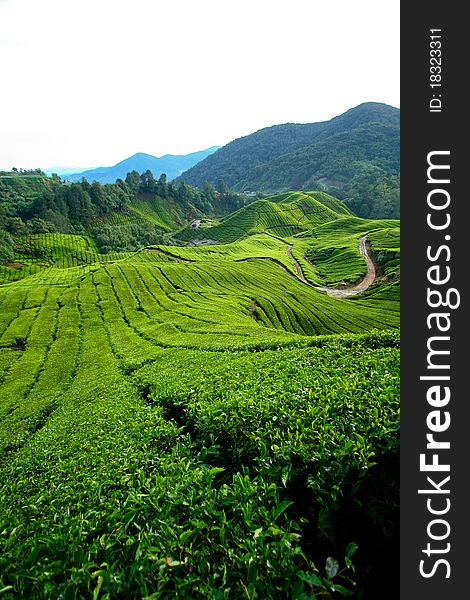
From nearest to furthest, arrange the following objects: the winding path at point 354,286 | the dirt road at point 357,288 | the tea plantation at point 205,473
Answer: the tea plantation at point 205,473
the dirt road at point 357,288
the winding path at point 354,286

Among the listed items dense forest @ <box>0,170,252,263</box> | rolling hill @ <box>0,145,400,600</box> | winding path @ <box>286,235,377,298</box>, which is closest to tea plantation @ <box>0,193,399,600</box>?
rolling hill @ <box>0,145,400,600</box>

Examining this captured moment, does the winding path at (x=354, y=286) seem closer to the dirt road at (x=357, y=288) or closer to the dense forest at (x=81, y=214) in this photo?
the dirt road at (x=357, y=288)

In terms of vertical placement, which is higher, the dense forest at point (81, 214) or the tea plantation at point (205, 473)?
the dense forest at point (81, 214)

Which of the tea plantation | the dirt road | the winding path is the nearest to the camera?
the tea plantation

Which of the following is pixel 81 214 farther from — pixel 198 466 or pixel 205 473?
pixel 205 473

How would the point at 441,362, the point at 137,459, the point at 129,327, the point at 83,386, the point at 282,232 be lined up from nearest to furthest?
the point at 441,362
the point at 137,459
the point at 83,386
the point at 129,327
the point at 282,232

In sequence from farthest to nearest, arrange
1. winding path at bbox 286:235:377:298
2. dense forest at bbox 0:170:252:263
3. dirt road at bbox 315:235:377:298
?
dense forest at bbox 0:170:252:263 < winding path at bbox 286:235:377:298 < dirt road at bbox 315:235:377:298

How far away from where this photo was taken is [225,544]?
4160mm

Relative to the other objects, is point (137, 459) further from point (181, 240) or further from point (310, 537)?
point (181, 240)

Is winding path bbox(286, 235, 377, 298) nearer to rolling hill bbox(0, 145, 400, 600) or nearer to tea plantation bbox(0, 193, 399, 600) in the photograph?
rolling hill bbox(0, 145, 400, 600)

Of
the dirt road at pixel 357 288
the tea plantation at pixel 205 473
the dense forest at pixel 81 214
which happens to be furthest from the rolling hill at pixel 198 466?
the dense forest at pixel 81 214

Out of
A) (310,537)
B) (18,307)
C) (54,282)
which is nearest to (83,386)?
(310,537)

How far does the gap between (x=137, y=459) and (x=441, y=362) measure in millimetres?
6118

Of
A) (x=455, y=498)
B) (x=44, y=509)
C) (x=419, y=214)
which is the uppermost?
(x=419, y=214)
